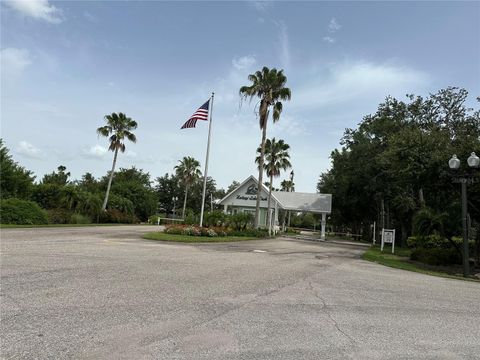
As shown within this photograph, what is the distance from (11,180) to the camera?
1405 inches

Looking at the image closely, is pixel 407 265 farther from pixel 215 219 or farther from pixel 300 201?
pixel 300 201

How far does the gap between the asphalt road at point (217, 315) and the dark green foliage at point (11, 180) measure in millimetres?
28938

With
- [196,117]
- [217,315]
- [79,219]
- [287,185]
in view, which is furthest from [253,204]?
[287,185]

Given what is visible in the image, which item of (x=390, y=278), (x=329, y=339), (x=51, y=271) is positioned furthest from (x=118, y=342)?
(x=390, y=278)

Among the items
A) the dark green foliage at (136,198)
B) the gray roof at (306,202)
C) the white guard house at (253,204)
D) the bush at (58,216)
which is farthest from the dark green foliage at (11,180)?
the gray roof at (306,202)

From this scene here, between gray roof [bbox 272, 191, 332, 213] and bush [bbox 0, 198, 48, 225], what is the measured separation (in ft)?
74.7

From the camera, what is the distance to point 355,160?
1545 inches

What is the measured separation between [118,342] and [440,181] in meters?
17.1

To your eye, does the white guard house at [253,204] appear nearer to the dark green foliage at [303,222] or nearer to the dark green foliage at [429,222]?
the dark green foliage at [429,222]

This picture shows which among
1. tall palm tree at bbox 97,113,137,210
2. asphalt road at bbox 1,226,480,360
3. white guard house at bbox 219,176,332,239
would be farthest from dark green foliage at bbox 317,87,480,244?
tall palm tree at bbox 97,113,137,210

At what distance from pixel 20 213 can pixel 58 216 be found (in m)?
5.13

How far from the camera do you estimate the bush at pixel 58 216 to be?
32.0 m

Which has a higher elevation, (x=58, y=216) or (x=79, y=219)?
(x=58, y=216)

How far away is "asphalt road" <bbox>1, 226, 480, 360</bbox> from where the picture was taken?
450cm
